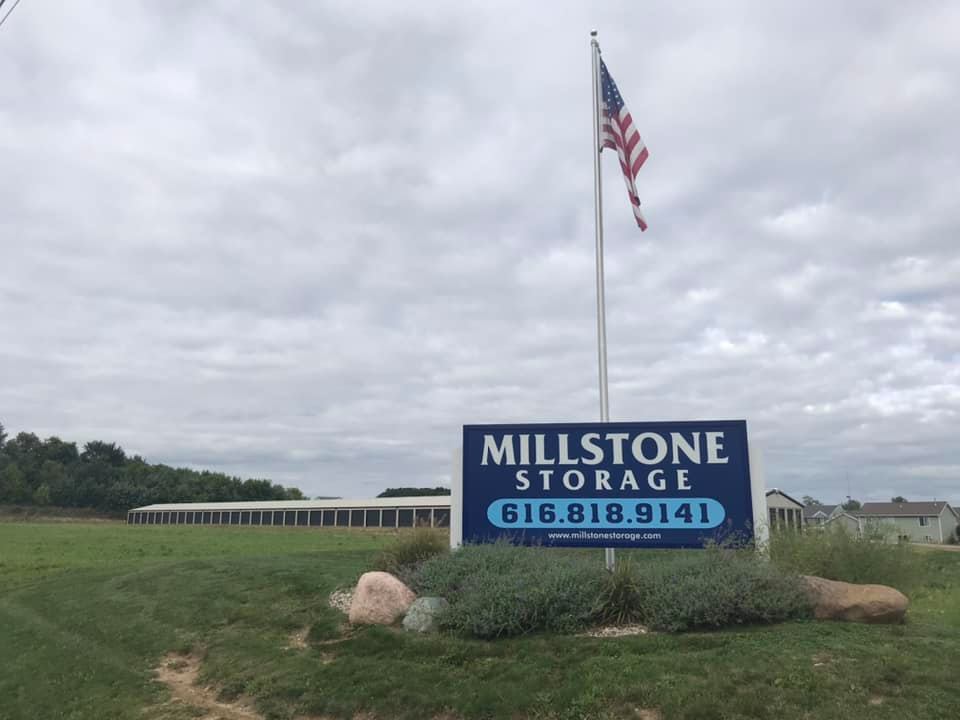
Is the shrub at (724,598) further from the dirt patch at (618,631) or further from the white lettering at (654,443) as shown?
the white lettering at (654,443)

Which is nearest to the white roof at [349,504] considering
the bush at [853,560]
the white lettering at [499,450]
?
the white lettering at [499,450]

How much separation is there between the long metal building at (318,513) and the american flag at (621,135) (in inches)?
1497

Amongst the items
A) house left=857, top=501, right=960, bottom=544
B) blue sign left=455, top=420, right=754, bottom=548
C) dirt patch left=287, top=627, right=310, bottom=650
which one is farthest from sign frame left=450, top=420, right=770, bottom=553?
house left=857, top=501, right=960, bottom=544

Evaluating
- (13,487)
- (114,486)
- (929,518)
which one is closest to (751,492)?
(929,518)

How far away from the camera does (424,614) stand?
37.0 feet

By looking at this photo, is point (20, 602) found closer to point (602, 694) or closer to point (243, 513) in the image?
point (602, 694)

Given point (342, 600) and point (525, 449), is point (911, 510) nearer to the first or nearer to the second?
point (525, 449)

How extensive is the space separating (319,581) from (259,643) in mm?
3896

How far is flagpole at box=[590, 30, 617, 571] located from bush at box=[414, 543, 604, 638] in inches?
47.8

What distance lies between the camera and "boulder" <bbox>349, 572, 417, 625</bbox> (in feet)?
38.9

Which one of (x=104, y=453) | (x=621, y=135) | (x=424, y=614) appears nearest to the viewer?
(x=424, y=614)

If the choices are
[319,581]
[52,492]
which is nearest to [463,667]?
[319,581]

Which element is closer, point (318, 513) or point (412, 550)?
point (412, 550)

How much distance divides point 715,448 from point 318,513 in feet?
217
